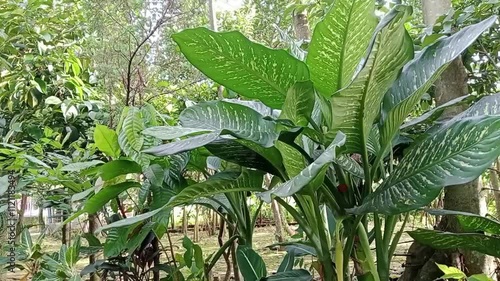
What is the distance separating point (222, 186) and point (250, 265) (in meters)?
0.23

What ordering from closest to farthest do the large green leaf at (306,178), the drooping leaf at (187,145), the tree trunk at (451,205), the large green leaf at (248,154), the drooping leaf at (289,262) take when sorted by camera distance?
1. the large green leaf at (306,178)
2. the drooping leaf at (187,145)
3. the large green leaf at (248,154)
4. the drooping leaf at (289,262)
5. the tree trunk at (451,205)

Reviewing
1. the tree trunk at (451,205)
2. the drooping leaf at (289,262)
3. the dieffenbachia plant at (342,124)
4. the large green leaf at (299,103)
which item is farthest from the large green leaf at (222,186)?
the tree trunk at (451,205)

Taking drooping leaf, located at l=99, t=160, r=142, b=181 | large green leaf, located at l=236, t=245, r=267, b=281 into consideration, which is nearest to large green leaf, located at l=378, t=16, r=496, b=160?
large green leaf, located at l=236, t=245, r=267, b=281

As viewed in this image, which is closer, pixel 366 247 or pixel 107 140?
pixel 366 247

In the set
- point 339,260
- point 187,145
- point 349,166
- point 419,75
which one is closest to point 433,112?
point 419,75

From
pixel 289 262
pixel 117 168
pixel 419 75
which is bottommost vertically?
pixel 289 262

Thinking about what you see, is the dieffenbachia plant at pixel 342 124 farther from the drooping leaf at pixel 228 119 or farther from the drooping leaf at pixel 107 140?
the drooping leaf at pixel 107 140

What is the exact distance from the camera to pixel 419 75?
687 millimetres

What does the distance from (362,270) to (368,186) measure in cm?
14

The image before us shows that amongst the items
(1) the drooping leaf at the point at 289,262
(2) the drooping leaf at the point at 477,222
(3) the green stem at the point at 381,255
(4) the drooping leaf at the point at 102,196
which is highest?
(4) the drooping leaf at the point at 102,196

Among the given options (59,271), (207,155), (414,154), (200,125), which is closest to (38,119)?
(59,271)

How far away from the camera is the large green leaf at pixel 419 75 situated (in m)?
0.59

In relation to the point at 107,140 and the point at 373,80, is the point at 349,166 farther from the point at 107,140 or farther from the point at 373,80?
the point at 107,140

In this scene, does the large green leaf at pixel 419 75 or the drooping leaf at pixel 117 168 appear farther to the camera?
the drooping leaf at pixel 117 168
